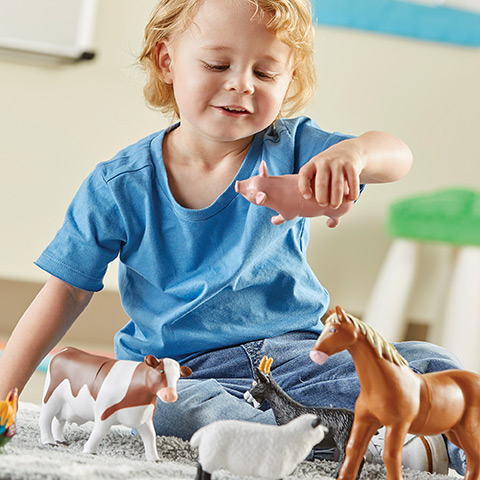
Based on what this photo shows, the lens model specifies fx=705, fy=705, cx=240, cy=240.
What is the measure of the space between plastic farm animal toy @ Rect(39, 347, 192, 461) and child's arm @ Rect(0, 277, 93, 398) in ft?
0.41

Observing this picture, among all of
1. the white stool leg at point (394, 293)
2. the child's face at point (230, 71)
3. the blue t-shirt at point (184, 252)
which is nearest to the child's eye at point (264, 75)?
the child's face at point (230, 71)

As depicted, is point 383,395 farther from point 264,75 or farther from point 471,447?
point 264,75

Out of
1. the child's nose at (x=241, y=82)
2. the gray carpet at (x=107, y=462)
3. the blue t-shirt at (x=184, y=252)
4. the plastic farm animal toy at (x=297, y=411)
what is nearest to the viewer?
the gray carpet at (x=107, y=462)

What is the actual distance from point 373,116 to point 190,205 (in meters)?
1.27

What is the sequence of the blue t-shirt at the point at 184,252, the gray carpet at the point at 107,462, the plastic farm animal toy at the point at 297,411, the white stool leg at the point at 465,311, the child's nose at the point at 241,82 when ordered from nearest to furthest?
the gray carpet at the point at 107,462
the plastic farm animal toy at the point at 297,411
the child's nose at the point at 241,82
the blue t-shirt at the point at 184,252
the white stool leg at the point at 465,311

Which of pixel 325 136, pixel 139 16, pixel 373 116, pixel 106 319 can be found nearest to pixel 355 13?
pixel 373 116

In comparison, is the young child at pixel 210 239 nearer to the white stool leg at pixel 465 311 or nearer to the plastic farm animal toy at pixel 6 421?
the plastic farm animal toy at pixel 6 421

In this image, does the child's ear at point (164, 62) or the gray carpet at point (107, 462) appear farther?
the child's ear at point (164, 62)

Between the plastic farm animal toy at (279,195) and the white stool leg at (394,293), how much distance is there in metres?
1.37

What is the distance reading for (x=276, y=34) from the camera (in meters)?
0.72

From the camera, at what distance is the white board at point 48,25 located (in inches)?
69.7

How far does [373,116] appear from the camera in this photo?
1.99m

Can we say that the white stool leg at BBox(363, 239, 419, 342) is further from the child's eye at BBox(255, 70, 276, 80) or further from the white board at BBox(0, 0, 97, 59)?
the child's eye at BBox(255, 70, 276, 80)

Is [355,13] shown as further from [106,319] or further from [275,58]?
[275,58]
